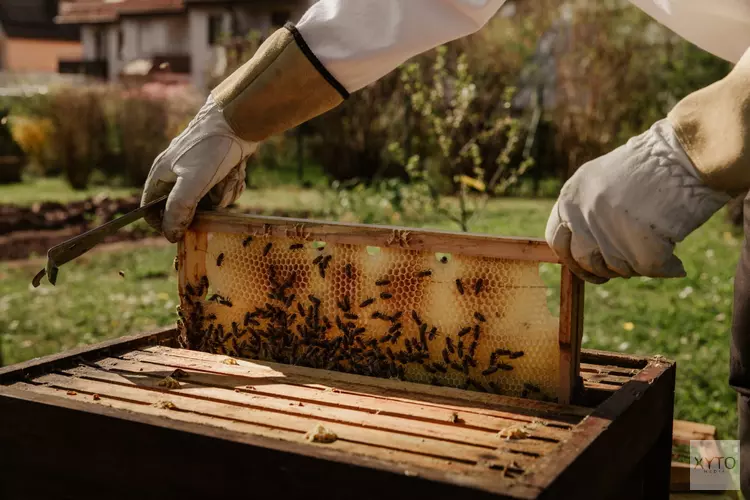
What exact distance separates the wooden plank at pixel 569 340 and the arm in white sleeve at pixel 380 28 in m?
0.68

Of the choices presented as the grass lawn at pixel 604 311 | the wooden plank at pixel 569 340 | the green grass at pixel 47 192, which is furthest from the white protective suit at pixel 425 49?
the green grass at pixel 47 192

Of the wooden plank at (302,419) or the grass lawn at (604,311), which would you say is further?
the grass lawn at (604,311)

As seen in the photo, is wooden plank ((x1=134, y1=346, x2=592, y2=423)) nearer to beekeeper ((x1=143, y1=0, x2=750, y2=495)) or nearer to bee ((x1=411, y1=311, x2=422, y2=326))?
bee ((x1=411, y1=311, x2=422, y2=326))

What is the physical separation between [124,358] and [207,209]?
0.48 m

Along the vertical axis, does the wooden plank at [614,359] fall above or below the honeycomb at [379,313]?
below

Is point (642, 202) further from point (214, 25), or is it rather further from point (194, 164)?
point (214, 25)

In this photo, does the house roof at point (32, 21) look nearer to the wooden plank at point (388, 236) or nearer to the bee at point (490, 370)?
the wooden plank at point (388, 236)

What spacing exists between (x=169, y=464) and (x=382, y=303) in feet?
2.49

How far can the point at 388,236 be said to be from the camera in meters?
2.23

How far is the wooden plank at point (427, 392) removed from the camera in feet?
6.42

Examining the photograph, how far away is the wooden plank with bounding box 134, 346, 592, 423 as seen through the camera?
1957mm

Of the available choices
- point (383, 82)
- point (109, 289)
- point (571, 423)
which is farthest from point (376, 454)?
point (383, 82)

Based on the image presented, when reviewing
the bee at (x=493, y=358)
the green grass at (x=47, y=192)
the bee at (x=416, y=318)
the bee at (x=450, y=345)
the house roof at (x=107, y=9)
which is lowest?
the bee at (x=493, y=358)

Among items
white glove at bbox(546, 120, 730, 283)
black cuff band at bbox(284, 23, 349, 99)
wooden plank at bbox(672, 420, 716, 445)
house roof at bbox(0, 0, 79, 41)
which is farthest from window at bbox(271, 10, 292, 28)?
white glove at bbox(546, 120, 730, 283)
